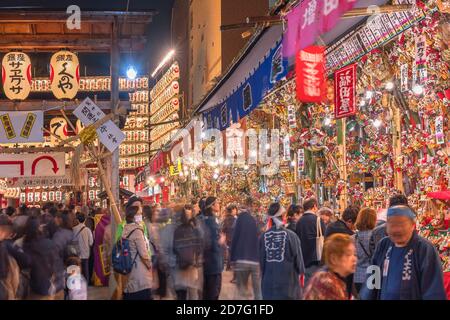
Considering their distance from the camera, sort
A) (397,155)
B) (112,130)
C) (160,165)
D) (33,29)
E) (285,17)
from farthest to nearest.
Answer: (160,165)
(33,29)
(112,130)
(397,155)
(285,17)

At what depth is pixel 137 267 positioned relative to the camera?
29.8 feet

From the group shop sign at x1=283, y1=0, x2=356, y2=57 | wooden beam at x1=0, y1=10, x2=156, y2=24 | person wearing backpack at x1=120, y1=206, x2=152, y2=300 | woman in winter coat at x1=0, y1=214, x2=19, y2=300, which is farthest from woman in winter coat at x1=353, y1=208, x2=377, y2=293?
wooden beam at x1=0, y1=10, x2=156, y2=24

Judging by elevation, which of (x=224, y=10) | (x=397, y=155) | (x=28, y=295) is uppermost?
(x=224, y=10)

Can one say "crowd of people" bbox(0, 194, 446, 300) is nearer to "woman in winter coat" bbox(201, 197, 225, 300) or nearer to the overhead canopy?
"woman in winter coat" bbox(201, 197, 225, 300)

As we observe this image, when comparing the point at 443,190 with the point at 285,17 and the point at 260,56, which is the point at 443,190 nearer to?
the point at 285,17

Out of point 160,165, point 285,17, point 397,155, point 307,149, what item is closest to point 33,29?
point 307,149

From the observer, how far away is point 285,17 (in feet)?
38.0

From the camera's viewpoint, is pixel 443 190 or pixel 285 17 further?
pixel 285 17

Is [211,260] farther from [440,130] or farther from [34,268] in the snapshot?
[440,130]

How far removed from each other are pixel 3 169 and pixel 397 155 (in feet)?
37.9

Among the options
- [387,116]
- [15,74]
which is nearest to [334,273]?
[387,116]

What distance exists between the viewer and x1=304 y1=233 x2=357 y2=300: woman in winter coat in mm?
5301

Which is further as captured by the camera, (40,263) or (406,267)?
(40,263)

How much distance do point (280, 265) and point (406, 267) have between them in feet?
11.1
